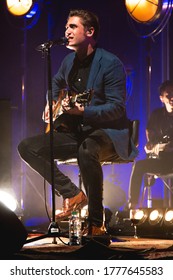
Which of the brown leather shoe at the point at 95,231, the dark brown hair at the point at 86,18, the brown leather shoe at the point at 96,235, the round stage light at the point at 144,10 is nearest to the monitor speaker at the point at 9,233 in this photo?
the brown leather shoe at the point at 96,235

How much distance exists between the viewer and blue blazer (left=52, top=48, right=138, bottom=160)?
12.4ft

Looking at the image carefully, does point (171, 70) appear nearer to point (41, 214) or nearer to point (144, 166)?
point (144, 166)

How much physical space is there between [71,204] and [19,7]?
2482 mm

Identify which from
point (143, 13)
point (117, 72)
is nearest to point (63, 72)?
point (117, 72)

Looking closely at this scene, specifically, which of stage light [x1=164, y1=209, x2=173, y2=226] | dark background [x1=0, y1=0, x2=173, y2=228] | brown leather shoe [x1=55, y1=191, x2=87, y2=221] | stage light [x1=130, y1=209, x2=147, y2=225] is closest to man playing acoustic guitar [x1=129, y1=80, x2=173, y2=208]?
dark background [x1=0, y1=0, x2=173, y2=228]

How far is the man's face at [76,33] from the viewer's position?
399cm

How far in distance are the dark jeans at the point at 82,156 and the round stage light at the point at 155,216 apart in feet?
1.98

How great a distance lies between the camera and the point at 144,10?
5145mm

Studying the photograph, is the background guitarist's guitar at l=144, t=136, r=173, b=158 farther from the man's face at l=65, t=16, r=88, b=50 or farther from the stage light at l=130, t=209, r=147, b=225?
the man's face at l=65, t=16, r=88, b=50

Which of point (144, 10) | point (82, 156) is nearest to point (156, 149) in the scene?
point (144, 10)

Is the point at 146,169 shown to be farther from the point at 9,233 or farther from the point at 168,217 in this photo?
the point at 9,233

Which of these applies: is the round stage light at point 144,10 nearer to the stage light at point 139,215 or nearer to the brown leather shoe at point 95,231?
the stage light at point 139,215

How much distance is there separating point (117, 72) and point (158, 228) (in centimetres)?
118

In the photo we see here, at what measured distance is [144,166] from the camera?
18.3ft
